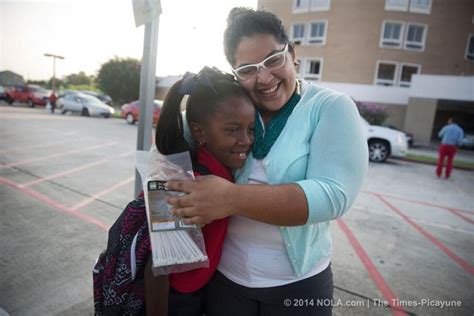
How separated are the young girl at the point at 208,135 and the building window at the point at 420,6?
28.0 meters

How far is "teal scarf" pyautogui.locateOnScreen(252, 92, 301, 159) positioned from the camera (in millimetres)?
1156

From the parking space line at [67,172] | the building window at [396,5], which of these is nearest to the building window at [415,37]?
the building window at [396,5]

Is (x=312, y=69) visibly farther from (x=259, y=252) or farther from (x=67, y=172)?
(x=259, y=252)

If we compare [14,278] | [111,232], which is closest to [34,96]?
[14,278]

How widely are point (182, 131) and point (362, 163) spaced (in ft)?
2.26

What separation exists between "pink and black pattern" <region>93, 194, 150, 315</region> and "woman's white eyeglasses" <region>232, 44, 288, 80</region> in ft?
2.09

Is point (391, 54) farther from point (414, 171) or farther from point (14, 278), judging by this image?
point (14, 278)

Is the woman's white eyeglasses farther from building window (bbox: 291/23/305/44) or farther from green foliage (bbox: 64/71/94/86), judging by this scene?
green foliage (bbox: 64/71/94/86)

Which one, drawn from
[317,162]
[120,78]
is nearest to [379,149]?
[317,162]

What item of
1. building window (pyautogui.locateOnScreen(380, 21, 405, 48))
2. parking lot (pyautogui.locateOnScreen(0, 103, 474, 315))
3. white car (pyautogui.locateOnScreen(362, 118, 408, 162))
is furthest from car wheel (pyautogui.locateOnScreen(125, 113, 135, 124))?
building window (pyautogui.locateOnScreen(380, 21, 405, 48))

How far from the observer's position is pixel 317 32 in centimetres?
2597

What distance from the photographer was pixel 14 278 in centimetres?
253

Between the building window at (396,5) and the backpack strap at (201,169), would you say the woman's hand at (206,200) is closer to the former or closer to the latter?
the backpack strap at (201,169)

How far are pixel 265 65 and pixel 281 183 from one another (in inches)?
18.7
